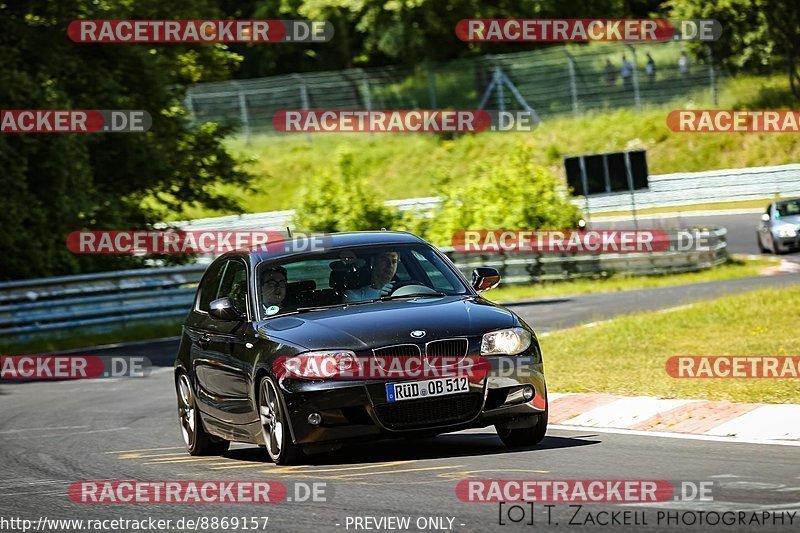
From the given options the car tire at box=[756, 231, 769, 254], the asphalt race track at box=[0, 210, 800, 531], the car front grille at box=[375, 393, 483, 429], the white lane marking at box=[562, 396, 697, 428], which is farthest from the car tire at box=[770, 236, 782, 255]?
the car front grille at box=[375, 393, 483, 429]

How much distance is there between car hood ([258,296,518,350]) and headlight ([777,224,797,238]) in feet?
87.4

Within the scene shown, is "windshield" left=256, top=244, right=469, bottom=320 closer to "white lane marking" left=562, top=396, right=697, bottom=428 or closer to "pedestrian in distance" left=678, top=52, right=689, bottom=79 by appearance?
"white lane marking" left=562, top=396, right=697, bottom=428

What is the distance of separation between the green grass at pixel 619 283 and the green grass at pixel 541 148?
11828mm

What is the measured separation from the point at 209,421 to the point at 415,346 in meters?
2.31

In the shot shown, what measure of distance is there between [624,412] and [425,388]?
→ 286cm

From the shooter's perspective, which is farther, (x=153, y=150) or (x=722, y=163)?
(x=722, y=163)

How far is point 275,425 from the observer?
9.16 m

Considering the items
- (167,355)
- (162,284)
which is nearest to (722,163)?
(162,284)

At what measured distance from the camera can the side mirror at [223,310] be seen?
995cm

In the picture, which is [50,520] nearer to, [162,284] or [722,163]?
[162,284]

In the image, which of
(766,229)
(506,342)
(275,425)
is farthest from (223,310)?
(766,229)

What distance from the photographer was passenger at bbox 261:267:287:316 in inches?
390

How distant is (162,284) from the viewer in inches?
1020

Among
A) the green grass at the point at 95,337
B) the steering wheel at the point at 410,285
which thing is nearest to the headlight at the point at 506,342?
the steering wheel at the point at 410,285
